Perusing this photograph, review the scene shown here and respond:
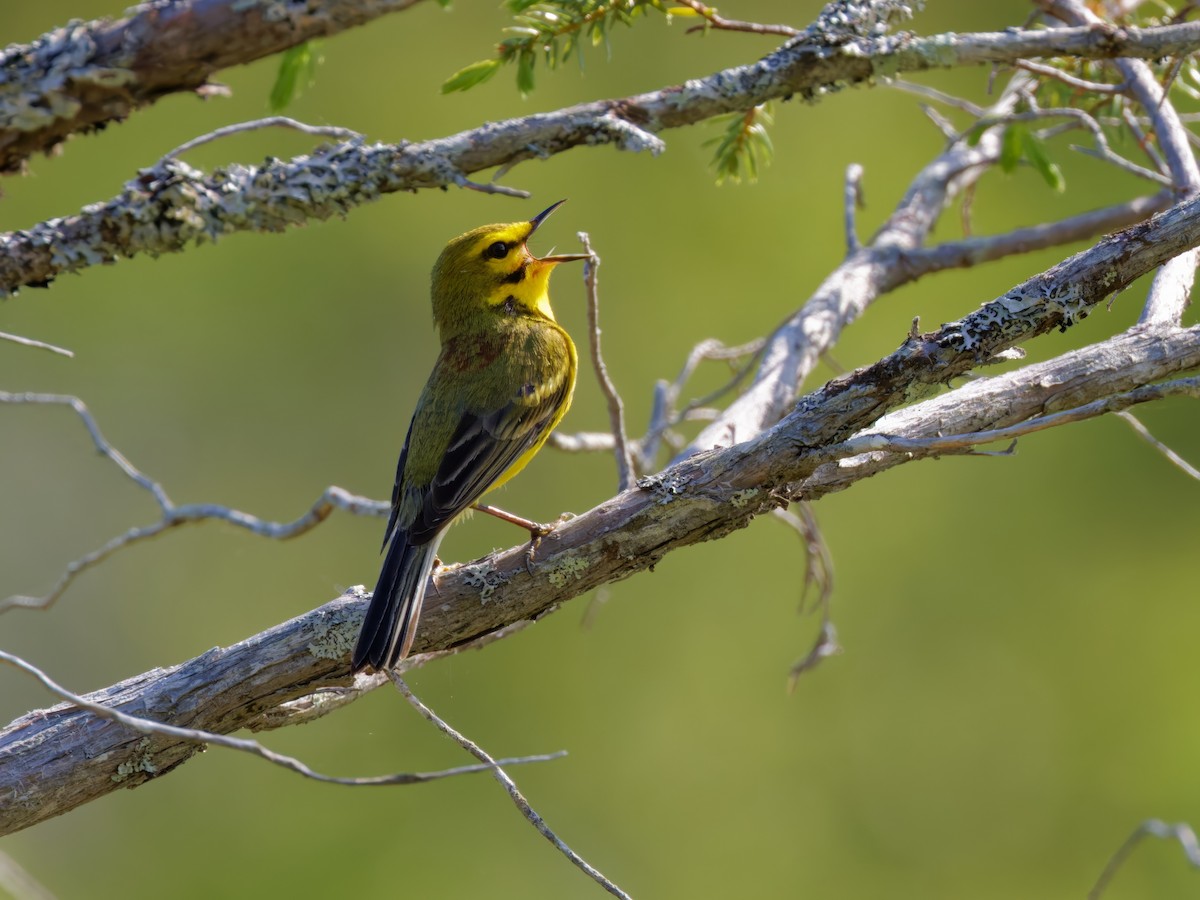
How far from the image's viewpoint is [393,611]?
2.60 m

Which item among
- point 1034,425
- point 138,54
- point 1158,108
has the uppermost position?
point 138,54

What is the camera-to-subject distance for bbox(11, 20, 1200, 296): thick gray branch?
7.40 ft

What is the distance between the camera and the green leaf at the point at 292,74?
8.55 feet

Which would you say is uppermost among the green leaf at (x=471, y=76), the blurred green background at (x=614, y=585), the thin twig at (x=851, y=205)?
the green leaf at (x=471, y=76)

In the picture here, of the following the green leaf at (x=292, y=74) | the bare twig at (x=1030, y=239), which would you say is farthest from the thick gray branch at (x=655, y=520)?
the bare twig at (x=1030, y=239)

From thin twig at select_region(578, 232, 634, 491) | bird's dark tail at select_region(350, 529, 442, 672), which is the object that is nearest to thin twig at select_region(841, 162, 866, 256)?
thin twig at select_region(578, 232, 634, 491)

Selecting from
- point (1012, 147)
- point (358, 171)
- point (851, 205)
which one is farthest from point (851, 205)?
point (358, 171)

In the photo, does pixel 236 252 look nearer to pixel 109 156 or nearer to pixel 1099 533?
pixel 109 156

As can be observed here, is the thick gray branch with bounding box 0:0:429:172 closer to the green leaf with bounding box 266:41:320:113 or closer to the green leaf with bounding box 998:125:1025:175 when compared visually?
the green leaf with bounding box 266:41:320:113

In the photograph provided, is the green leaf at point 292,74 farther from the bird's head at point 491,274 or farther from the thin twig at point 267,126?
the bird's head at point 491,274

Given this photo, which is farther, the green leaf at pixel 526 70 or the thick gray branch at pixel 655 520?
A: the green leaf at pixel 526 70

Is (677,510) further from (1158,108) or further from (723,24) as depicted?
(1158,108)

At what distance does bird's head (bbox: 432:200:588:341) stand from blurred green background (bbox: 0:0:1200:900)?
5.98ft

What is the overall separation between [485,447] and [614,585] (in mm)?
2479
